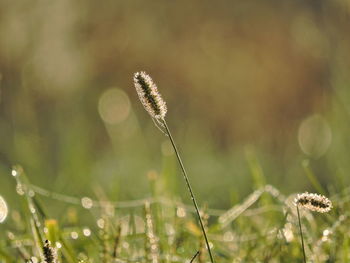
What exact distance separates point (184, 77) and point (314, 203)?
1.97 m

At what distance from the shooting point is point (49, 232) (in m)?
0.63

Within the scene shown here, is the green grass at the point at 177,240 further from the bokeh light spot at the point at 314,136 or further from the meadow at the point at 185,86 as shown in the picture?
the bokeh light spot at the point at 314,136

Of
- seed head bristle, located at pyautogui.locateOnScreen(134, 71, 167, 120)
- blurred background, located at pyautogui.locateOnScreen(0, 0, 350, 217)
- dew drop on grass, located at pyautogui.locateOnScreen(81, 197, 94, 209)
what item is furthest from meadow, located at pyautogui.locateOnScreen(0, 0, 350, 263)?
seed head bristle, located at pyautogui.locateOnScreen(134, 71, 167, 120)

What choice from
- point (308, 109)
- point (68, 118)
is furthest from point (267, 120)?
point (68, 118)

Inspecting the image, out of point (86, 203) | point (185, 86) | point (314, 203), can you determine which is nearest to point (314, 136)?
point (185, 86)

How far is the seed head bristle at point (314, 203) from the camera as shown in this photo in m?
0.46

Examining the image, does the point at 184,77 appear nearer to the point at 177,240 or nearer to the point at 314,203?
the point at 177,240

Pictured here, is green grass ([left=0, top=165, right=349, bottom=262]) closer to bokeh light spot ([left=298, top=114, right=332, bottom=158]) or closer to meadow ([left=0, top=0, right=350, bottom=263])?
Result: meadow ([left=0, top=0, right=350, bottom=263])

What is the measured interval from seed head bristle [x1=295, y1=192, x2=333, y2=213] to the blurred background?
4.88ft

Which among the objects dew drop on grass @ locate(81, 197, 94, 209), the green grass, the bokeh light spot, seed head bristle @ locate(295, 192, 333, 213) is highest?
the bokeh light spot

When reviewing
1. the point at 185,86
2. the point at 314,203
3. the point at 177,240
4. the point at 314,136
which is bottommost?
the point at 314,203

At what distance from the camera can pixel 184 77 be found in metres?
2.42

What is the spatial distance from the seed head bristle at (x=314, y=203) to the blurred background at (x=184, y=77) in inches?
58.5

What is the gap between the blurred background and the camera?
2102mm
